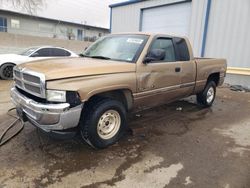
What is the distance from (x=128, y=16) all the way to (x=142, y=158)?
1302 centimetres

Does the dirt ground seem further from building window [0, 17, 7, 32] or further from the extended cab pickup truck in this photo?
building window [0, 17, 7, 32]

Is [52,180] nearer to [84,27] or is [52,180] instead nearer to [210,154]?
[210,154]

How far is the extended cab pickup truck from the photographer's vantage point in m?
3.33

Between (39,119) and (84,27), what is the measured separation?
111 feet

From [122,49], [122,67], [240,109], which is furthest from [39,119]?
[240,109]

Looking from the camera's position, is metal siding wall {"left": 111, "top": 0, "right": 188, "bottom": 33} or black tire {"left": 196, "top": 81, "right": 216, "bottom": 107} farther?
metal siding wall {"left": 111, "top": 0, "right": 188, "bottom": 33}

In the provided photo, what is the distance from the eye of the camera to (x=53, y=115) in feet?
10.7

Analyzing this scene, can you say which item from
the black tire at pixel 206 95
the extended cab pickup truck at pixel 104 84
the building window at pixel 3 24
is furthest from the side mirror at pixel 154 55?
the building window at pixel 3 24

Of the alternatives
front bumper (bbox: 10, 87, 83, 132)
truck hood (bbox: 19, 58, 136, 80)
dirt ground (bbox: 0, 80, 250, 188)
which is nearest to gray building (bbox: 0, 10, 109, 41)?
dirt ground (bbox: 0, 80, 250, 188)

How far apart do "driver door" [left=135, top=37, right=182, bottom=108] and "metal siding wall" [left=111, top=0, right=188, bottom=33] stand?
362 inches

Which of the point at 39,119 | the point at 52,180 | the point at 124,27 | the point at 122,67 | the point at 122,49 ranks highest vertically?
the point at 124,27

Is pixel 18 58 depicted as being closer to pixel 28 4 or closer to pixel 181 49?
pixel 181 49

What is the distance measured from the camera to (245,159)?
12.6ft

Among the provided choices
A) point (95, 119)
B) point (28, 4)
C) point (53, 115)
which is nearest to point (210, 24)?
point (95, 119)
